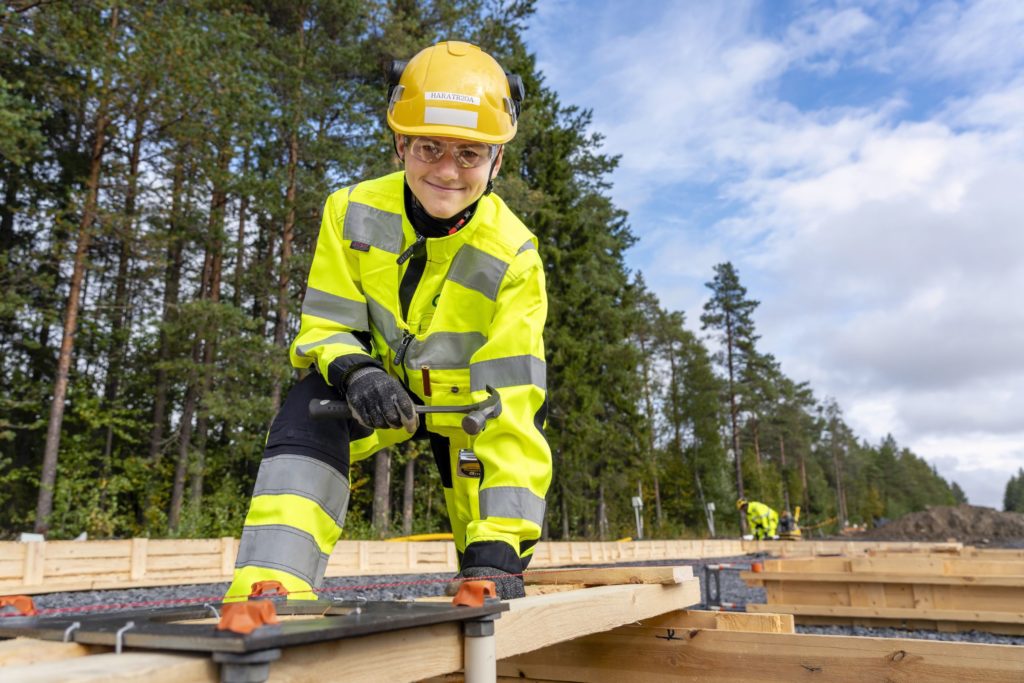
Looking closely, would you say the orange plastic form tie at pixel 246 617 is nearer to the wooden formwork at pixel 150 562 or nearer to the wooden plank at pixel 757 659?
the wooden plank at pixel 757 659

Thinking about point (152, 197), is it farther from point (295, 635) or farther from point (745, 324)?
point (745, 324)

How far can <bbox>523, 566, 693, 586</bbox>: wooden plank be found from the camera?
126 inches

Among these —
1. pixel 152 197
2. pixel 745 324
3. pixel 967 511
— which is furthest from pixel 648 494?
pixel 152 197

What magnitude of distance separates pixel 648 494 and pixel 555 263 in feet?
101

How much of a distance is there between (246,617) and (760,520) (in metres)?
35.3

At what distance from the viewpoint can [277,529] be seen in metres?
2.24

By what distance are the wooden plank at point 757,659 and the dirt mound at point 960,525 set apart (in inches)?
2367

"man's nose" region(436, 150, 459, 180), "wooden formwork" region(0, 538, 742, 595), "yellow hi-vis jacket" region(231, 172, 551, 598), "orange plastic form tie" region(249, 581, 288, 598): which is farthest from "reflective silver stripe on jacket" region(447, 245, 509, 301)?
"wooden formwork" region(0, 538, 742, 595)

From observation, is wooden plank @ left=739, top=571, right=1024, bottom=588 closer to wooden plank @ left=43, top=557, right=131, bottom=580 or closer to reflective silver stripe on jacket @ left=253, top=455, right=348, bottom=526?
reflective silver stripe on jacket @ left=253, top=455, right=348, bottom=526

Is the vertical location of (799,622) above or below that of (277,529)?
below

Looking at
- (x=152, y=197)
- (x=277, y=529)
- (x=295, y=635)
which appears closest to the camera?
(x=295, y=635)

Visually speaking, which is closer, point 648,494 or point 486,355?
point 486,355

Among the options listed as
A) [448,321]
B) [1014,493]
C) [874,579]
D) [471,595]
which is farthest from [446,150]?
[1014,493]

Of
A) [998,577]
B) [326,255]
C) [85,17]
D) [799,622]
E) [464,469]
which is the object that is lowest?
[799,622]
